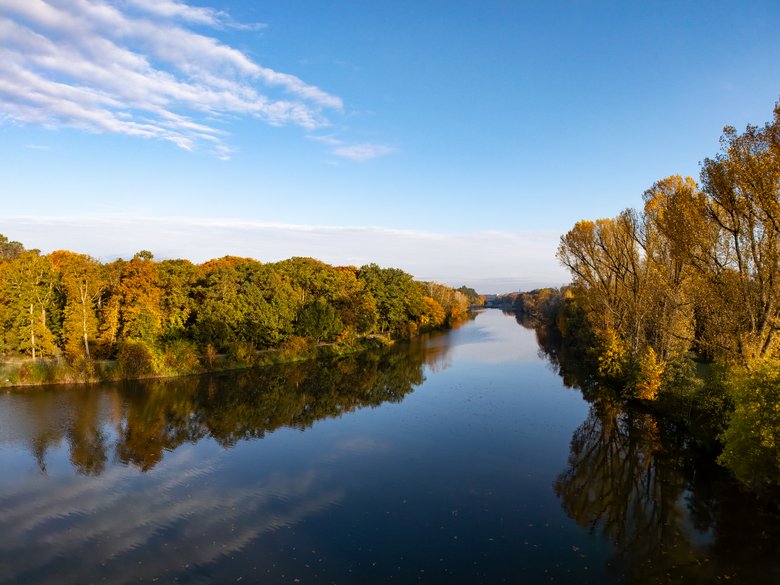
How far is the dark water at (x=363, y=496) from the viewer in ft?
42.2

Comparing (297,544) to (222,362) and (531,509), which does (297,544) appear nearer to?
(531,509)

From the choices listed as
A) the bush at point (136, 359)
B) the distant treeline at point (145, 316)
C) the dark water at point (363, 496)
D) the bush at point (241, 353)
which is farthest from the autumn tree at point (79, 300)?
the bush at point (241, 353)

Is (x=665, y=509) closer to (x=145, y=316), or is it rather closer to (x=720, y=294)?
(x=720, y=294)

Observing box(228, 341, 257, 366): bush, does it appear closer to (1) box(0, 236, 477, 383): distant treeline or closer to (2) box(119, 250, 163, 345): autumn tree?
(1) box(0, 236, 477, 383): distant treeline

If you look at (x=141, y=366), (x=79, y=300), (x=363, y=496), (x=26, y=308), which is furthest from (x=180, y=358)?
(x=363, y=496)

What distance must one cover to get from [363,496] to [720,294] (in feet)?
59.7

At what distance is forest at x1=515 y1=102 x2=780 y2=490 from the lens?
51.2 ft

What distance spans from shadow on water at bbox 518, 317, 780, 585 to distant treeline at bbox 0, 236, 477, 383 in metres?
32.6

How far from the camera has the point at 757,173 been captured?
57.6 feet

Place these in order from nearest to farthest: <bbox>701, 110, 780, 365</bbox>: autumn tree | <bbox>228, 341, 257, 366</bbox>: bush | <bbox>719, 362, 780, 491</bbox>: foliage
A: <bbox>719, 362, 780, 491</bbox>: foliage → <bbox>701, 110, 780, 365</bbox>: autumn tree → <bbox>228, 341, 257, 366</bbox>: bush

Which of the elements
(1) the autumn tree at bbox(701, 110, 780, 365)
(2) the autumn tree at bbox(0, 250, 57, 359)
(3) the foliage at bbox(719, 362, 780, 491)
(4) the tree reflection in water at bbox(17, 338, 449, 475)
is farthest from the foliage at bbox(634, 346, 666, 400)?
(2) the autumn tree at bbox(0, 250, 57, 359)

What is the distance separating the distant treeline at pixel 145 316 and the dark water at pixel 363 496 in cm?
826

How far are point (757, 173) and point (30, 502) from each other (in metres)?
29.7

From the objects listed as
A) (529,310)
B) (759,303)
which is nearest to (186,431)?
(759,303)
